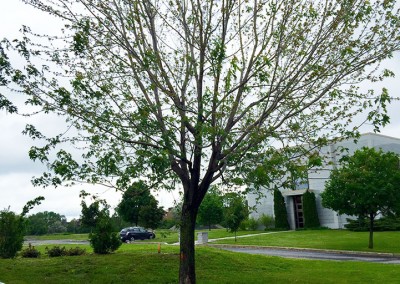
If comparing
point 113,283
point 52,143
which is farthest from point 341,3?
point 113,283

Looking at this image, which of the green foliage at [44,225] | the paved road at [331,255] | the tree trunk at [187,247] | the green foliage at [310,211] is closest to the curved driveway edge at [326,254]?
the paved road at [331,255]

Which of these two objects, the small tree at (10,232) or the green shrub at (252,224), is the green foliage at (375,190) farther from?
the green shrub at (252,224)

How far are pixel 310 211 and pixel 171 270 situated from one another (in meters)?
33.1

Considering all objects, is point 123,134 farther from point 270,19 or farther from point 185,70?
point 270,19

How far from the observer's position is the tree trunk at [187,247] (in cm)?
1099

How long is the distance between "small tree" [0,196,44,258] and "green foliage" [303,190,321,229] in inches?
1306

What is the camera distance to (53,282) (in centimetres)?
1199

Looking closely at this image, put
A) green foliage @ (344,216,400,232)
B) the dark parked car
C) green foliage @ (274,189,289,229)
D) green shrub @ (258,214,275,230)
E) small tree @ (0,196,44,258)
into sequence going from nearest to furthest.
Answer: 1. small tree @ (0,196,44,258)
2. green foliage @ (344,216,400,232)
3. the dark parked car
4. green foliage @ (274,189,289,229)
5. green shrub @ (258,214,275,230)

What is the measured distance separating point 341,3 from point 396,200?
54.7 ft

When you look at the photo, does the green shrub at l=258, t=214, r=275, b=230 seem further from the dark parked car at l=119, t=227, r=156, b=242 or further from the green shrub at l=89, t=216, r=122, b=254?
the green shrub at l=89, t=216, r=122, b=254

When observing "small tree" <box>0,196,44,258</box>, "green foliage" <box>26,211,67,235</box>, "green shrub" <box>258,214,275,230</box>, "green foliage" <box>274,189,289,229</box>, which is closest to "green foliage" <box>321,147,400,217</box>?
"small tree" <box>0,196,44,258</box>

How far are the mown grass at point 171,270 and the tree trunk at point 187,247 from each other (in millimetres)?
1744

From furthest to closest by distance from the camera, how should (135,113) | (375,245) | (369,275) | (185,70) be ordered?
(375,245) → (369,275) → (185,70) → (135,113)

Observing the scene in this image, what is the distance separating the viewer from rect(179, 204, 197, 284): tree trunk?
11.0 m
